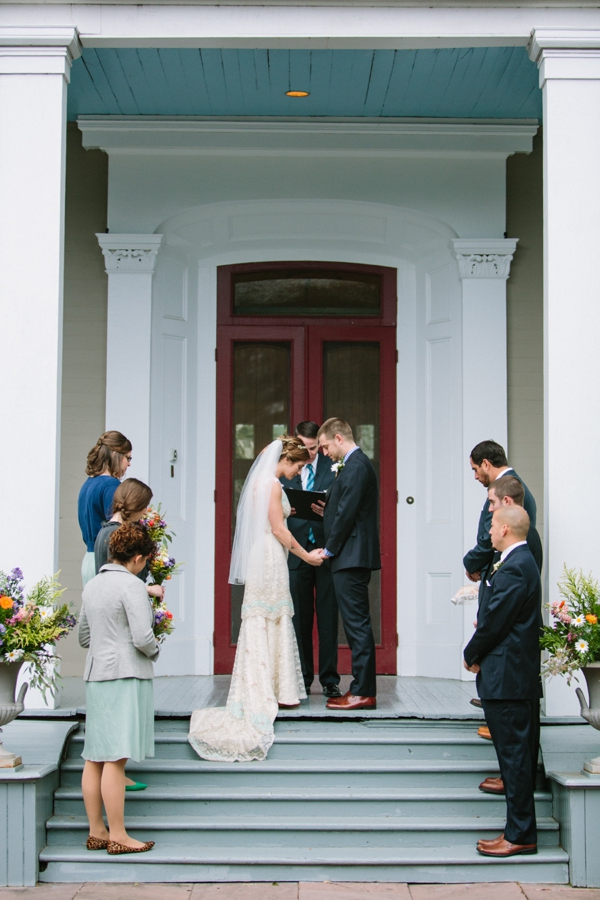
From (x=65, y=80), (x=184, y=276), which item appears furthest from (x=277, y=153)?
(x=65, y=80)

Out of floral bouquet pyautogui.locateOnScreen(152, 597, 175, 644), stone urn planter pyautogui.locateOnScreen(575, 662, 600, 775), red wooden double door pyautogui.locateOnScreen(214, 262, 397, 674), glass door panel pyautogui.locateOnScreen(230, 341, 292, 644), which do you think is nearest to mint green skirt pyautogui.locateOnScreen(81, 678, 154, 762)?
floral bouquet pyautogui.locateOnScreen(152, 597, 175, 644)

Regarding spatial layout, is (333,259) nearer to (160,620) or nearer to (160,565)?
(160,565)

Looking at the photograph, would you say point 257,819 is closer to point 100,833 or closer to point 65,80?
point 100,833

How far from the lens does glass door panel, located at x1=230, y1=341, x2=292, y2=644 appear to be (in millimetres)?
7430

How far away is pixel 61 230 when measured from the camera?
17.7ft

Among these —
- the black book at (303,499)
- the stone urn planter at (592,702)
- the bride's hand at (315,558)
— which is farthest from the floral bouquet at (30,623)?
the stone urn planter at (592,702)

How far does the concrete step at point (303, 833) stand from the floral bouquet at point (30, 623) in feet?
2.76

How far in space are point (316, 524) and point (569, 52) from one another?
317cm

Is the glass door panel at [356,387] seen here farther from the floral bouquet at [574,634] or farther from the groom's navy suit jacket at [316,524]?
the floral bouquet at [574,634]

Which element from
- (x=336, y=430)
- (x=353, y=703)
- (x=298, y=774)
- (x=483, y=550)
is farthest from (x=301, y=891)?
(x=336, y=430)

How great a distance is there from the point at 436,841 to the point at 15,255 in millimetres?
3787

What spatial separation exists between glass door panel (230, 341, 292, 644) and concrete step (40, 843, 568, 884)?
118 inches

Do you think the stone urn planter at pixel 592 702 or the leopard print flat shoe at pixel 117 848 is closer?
the leopard print flat shoe at pixel 117 848

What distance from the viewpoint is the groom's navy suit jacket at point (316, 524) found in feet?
20.4
